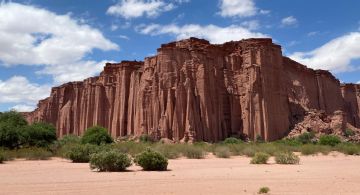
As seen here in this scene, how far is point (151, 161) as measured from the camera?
2005cm

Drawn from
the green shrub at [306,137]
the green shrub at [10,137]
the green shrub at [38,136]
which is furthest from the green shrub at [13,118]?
the green shrub at [306,137]

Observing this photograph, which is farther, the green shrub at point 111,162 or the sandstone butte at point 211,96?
the sandstone butte at point 211,96

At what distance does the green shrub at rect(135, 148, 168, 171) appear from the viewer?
790 inches

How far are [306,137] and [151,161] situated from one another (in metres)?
41.2

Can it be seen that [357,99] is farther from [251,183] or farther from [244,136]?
[251,183]

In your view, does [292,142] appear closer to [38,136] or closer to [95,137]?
[95,137]

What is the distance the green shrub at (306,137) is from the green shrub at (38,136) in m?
32.1

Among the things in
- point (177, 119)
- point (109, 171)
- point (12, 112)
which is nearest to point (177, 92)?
point (177, 119)

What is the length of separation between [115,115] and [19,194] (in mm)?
64093

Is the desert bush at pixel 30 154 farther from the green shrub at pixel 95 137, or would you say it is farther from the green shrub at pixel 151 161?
the green shrub at pixel 95 137

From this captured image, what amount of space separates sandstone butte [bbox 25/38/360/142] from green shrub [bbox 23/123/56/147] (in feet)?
73.6

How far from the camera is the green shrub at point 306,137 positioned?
2175 inches

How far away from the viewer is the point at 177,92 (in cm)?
5994

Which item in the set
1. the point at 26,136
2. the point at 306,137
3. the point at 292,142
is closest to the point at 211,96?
the point at 292,142
